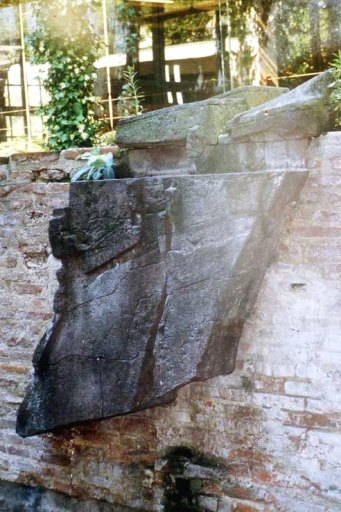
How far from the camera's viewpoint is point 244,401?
3088mm

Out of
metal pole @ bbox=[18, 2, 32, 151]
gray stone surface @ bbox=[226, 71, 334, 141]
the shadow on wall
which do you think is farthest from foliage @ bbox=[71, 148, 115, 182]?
metal pole @ bbox=[18, 2, 32, 151]

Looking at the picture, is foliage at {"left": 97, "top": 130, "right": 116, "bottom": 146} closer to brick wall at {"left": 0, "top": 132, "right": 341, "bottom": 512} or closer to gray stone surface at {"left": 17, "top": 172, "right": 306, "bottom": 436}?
brick wall at {"left": 0, "top": 132, "right": 341, "bottom": 512}

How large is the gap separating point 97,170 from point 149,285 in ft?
2.50

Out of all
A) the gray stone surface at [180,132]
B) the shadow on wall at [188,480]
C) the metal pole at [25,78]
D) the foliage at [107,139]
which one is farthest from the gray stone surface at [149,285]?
the metal pole at [25,78]

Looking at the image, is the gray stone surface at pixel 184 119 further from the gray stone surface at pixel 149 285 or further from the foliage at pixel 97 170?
the gray stone surface at pixel 149 285

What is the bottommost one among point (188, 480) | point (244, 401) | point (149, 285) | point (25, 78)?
point (188, 480)

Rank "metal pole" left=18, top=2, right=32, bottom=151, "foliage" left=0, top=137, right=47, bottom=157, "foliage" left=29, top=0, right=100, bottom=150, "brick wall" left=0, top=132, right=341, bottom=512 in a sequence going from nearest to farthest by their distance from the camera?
"brick wall" left=0, top=132, right=341, bottom=512 → "foliage" left=29, top=0, right=100, bottom=150 → "foliage" left=0, top=137, right=47, bottom=157 → "metal pole" left=18, top=2, right=32, bottom=151

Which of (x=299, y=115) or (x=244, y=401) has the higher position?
(x=299, y=115)

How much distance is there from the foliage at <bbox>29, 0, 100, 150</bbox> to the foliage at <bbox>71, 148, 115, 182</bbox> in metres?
1.28

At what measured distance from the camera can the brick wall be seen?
2842mm

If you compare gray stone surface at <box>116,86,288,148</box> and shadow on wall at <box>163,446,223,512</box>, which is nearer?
gray stone surface at <box>116,86,288,148</box>

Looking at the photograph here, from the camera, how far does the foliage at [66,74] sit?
14.8ft

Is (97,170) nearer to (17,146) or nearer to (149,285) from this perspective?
(149,285)

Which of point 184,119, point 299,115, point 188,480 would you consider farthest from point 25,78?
point 188,480
